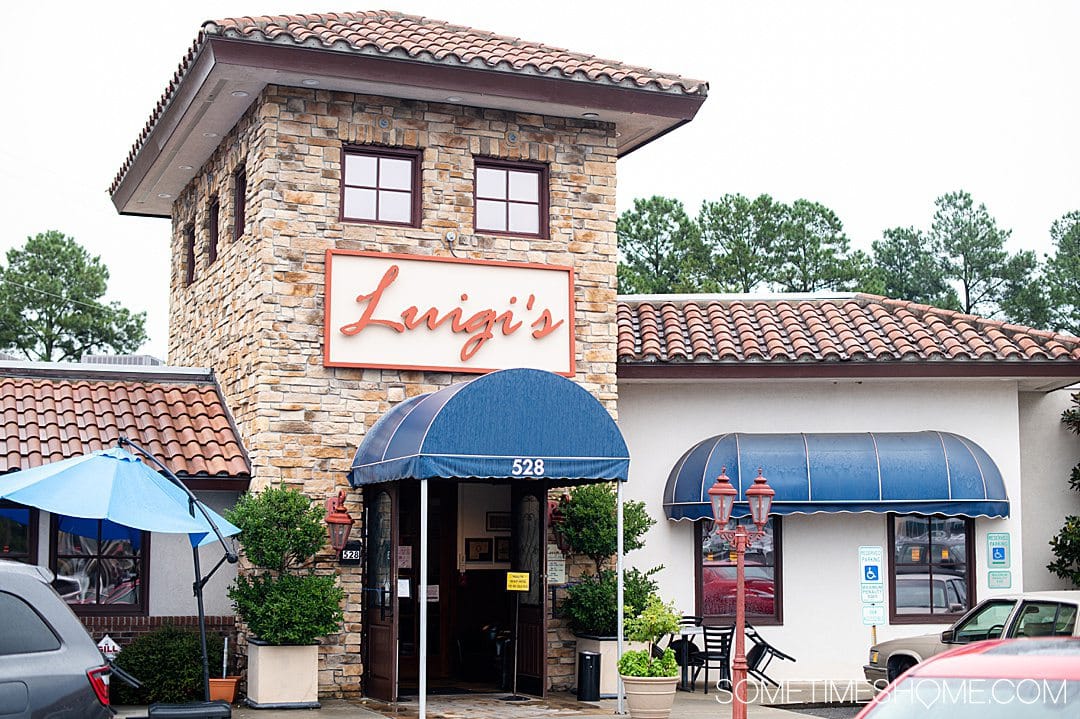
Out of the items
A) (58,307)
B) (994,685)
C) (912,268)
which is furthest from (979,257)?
(994,685)

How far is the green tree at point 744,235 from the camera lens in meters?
53.4

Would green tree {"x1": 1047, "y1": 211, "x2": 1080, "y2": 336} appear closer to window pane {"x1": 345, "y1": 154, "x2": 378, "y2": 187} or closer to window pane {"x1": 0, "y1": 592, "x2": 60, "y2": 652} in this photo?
window pane {"x1": 345, "y1": 154, "x2": 378, "y2": 187}

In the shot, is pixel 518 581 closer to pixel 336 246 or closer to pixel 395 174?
pixel 336 246

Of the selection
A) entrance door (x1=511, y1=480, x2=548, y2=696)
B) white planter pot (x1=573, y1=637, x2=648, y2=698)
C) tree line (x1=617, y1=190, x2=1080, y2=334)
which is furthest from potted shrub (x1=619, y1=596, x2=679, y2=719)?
tree line (x1=617, y1=190, x2=1080, y2=334)

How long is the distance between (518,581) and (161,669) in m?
4.34

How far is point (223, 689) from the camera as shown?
15586 mm

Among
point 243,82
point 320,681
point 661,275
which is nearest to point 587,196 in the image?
point 243,82

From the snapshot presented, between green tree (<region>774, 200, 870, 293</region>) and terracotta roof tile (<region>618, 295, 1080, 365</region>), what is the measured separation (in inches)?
1286

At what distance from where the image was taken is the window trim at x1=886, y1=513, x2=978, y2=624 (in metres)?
18.9

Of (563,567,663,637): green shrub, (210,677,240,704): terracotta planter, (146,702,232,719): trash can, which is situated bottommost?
(210,677,240,704): terracotta planter

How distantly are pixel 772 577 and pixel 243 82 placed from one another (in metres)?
9.81

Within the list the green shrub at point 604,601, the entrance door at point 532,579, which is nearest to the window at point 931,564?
the green shrub at point 604,601

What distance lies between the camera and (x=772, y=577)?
62.0ft

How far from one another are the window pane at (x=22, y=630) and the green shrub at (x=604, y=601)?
9120 millimetres
